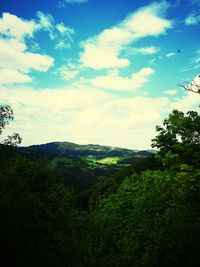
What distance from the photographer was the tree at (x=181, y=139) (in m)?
31.1

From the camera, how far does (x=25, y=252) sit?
16.7 metres

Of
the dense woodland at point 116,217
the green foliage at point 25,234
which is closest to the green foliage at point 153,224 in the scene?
the dense woodland at point 116,217

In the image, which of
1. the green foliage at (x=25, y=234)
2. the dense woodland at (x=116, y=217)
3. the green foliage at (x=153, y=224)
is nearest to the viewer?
the green foliage at (x=25, y=234)

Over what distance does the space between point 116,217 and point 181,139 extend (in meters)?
15.0

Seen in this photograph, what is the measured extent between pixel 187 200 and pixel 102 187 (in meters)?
74.3

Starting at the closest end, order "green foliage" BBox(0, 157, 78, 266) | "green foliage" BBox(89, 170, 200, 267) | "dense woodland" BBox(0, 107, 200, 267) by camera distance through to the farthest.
Answer: "green foliage" BBox(0, 157, 78, 266) → "dense woodland" BBox(0, 107, 200, 267) → "green foliage" BBox(89, 170, 200, 267)

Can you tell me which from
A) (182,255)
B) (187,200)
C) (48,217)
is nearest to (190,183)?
(187,200)

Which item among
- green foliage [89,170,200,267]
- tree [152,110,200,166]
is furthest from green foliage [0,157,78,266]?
tree [152,110,200,166]

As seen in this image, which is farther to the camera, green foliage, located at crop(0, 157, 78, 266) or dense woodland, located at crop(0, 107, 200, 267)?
dense woodland, located at crop(0, 107, 200, 267)

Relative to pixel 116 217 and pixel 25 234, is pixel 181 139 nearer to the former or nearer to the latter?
pixel 116 217

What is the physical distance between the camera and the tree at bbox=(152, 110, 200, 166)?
1224 inches

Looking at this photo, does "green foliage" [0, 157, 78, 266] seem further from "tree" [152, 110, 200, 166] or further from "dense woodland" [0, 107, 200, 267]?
"tree" [152, 110, 200, 166]

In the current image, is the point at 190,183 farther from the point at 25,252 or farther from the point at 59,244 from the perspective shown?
the point at 25,252

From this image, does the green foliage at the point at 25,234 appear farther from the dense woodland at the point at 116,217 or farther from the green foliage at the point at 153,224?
the green foliage at the point at 153,224
